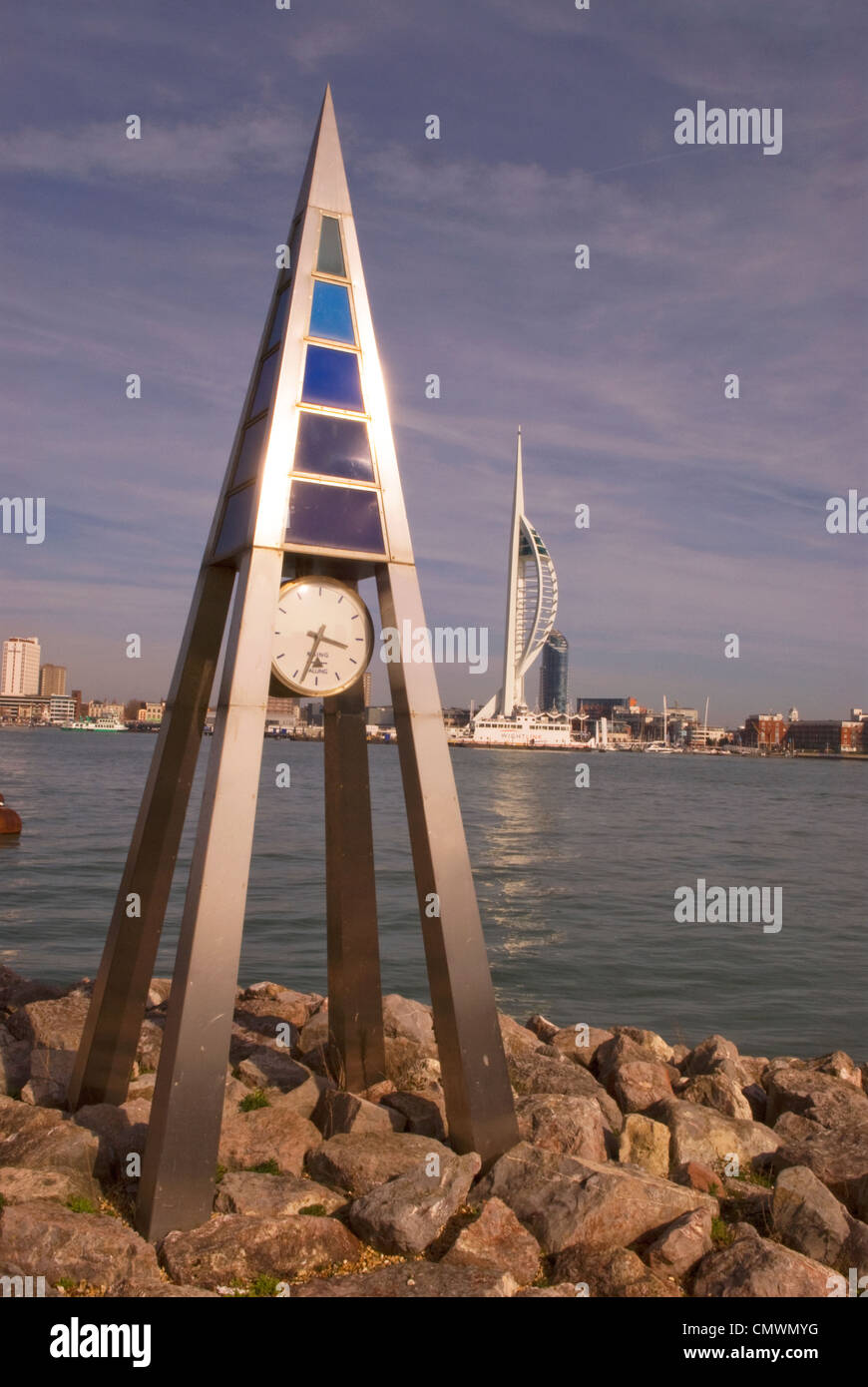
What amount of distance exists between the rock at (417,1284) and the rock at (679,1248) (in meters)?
0.75

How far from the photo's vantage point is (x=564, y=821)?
43.3m

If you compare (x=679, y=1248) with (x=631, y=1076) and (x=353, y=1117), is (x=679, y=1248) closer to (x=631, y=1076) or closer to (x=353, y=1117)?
(x=353, y=1117)

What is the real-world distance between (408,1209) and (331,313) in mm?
4832

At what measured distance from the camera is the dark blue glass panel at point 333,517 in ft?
20.4

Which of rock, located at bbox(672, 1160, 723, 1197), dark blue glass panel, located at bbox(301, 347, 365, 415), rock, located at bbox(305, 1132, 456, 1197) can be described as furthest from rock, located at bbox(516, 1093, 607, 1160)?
dark blue glass panel, located at bbox(301, 347, 365, 415)

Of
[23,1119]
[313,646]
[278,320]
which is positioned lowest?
[23,1119]

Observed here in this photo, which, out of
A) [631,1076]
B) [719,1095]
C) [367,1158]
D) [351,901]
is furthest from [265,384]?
[719,1095]

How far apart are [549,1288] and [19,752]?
318ft

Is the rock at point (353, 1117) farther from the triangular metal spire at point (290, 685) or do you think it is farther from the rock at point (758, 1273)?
the rock at point (758, 1273)

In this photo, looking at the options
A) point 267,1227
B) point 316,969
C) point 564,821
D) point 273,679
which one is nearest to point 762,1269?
point 267,1227

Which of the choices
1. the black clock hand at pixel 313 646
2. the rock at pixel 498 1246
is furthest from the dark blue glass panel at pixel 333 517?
the rock at pixel 498 1246

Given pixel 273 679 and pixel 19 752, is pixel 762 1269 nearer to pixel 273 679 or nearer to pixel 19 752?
pixel 273 679

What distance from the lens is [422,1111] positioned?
6.70m

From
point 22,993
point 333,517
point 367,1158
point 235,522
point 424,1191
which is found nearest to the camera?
point 424,1191
